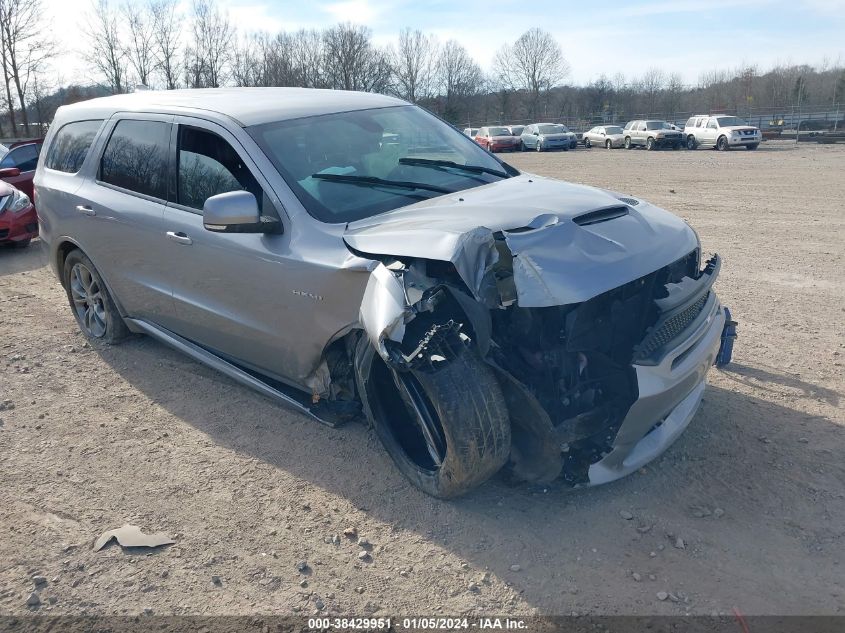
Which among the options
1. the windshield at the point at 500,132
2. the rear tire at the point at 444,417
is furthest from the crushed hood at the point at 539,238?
the windshield at the point at 500,132

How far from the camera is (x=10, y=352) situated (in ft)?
Answer: 18.9

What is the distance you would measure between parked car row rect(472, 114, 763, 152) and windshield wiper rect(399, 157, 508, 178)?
25.2 metres

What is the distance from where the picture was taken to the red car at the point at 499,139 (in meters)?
39.9

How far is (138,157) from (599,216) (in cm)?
312

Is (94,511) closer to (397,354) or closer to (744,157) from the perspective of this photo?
(397,354)

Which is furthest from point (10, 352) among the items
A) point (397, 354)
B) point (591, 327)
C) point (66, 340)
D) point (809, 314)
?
point (809, 314)

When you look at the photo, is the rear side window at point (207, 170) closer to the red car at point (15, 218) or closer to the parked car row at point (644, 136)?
the red car at point (15, 218)

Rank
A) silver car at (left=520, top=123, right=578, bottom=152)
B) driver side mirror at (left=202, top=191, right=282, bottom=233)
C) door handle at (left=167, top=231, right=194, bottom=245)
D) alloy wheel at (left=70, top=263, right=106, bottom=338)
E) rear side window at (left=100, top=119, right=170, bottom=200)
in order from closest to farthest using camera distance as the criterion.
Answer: driver side mirror at (left=202, top=191, right=282, bottom=233) → door handle at (left=167, top=231, right=194, bottom=245) → rear side window at (left=100, top=119, right=170, bottom=200) → alloy wheel at (left=70, top=263, right=106, bottom=338) → silver car at (left=520, top=123, right=578, bottom=152)

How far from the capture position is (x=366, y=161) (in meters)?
4.16

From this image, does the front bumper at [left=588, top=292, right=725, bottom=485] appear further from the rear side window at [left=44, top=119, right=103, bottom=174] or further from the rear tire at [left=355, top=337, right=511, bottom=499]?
the rear side window at [left=44, top=119, right=103, bottom=174]

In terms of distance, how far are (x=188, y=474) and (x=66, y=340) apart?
2843 mm

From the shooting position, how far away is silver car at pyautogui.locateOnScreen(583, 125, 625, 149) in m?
38.7

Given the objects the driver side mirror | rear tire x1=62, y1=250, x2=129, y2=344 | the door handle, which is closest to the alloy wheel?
rear tire x1=62, y1=250, x2=129, y2=344

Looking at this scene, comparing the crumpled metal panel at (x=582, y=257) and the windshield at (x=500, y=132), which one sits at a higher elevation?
the crumpled metal panel at (x=582, y=257)
